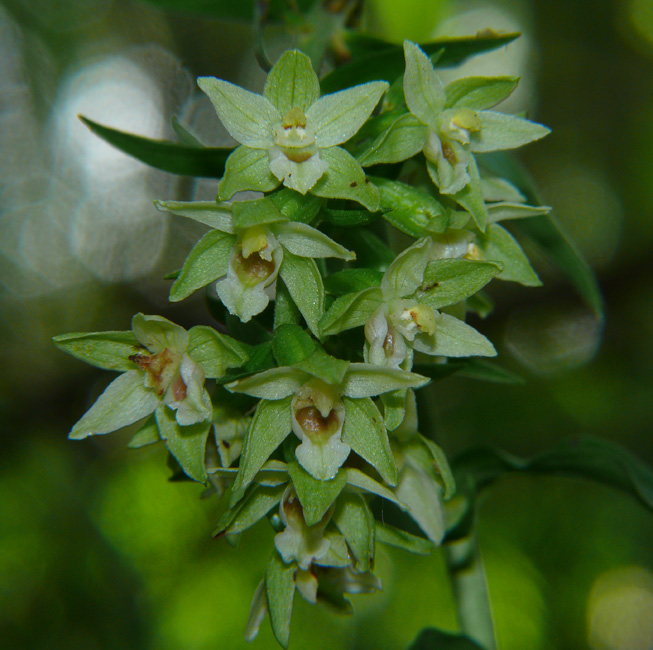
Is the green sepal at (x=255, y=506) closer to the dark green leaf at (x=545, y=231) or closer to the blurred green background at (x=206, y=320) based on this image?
the blurred green background at (x=206, y=320)

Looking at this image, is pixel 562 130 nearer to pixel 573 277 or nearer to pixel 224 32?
pixel 224 32

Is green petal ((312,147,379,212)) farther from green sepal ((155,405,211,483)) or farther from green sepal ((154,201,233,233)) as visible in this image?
green sepal ((155,405,211,483))

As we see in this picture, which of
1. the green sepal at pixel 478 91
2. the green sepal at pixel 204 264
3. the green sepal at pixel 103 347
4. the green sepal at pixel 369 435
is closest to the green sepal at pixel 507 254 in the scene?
the green sepal at pixel 478 91

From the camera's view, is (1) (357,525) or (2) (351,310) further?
(1) (357,525)

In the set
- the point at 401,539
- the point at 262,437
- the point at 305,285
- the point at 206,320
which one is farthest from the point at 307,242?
the point at 206,320

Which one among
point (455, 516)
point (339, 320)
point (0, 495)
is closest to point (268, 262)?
point (339, 320)

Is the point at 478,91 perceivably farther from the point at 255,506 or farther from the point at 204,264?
the point at 255,506
